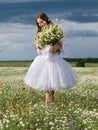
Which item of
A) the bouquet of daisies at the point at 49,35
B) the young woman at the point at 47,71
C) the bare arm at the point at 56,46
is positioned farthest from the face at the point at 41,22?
the bare arm at the point at 56,46

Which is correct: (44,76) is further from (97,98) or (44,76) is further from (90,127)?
(90,127)

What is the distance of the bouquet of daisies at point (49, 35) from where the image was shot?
15.2 m

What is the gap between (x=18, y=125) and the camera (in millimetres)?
10164

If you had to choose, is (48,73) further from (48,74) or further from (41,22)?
(41,22)

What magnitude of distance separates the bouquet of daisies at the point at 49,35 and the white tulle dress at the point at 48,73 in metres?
0.29

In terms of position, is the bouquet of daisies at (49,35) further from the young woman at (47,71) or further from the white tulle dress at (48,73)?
the white tulle dress at (48,73)

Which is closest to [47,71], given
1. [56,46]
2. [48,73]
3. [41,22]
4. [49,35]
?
[48,73]

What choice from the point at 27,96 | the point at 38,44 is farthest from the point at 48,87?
the point at 27,96

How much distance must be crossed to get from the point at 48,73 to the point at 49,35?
121 cm

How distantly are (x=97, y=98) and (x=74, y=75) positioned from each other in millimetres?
2821

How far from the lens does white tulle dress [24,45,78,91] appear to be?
51.1ft

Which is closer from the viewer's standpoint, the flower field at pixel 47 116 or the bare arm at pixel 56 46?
the flower field at pixel 47 116

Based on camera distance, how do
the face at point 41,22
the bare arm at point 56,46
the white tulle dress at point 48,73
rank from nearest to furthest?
the bare arm at point 56,46 → the face at point 41,22 → the white tulle dress at point 48,73

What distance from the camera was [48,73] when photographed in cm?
1568
